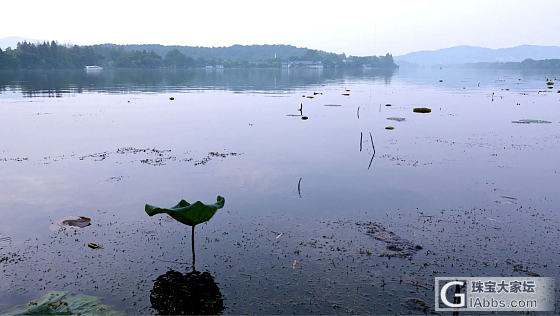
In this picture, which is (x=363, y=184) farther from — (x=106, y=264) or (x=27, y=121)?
(x=27, y=121)

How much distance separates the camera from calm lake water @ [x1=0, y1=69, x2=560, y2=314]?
1202 centimetres

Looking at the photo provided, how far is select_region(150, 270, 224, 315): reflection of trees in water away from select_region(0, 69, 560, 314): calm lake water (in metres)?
0.20

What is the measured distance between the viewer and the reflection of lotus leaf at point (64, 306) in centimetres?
1023

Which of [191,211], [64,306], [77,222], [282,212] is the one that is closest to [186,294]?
[191,211]

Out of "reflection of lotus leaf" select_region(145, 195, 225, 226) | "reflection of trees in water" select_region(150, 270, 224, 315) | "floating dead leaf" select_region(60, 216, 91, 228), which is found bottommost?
"reflection of trees in water" select_region(150, 270, 224, 315)

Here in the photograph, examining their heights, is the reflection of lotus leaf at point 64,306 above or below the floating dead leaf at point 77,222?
below

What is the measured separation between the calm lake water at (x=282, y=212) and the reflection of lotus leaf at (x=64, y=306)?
1.29 ft

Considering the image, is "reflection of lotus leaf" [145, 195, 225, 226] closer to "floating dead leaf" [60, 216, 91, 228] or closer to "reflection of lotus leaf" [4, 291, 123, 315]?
"reflection of lotus leaf" [4, 291, 123, 315]

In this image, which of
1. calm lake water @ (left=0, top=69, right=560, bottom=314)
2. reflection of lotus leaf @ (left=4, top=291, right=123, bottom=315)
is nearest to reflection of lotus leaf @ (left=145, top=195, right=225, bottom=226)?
calm lake water @ (left=0, top=69, right=560, bottom=314)

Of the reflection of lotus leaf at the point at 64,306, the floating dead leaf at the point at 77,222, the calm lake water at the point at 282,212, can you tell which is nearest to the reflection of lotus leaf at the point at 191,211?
the calm lake water at the point at 282,212

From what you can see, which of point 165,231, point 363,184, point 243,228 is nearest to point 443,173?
point 363,184

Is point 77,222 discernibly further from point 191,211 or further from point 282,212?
point 282,212

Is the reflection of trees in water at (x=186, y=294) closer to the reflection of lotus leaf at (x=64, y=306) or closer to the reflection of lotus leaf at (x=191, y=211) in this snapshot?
the reflection of lotus leaf at (x=64, y=306)

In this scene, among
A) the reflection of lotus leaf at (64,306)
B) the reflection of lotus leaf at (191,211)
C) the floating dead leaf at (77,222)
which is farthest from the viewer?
the floating dead leaf at (77,222)
